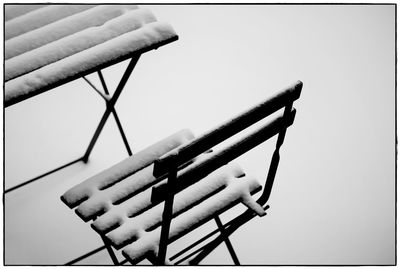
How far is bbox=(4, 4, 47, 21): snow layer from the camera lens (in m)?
2.02

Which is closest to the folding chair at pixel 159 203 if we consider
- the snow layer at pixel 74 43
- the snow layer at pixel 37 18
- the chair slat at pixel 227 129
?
the chair slat at pixel 227 129

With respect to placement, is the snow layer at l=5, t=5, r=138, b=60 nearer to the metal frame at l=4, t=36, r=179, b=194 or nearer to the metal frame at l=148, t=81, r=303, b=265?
the metal frame at l=4, t=36, r=179, b=194

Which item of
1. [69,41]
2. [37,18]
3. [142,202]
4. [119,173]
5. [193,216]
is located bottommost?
[193,216]

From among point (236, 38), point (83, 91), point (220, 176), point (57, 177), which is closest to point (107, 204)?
point (220, 176)

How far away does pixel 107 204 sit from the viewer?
2035 mm

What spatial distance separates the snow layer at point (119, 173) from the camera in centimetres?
206

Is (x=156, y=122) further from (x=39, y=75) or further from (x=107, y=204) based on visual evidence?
(x=39, y=75)

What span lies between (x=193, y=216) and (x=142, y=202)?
0.17m

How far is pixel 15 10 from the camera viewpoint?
2.04 metres

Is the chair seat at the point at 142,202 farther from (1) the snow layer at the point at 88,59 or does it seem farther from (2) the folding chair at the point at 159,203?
(1) the snow layer at the point at 88,59

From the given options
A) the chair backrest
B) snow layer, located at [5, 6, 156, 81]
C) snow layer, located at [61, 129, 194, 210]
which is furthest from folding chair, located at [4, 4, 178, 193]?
the chair backrest

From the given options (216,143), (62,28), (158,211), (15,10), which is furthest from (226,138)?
(15,10)

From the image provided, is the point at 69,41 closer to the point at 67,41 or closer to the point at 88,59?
the point at 67,41

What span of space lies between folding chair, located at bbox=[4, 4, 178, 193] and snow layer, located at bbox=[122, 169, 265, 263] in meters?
0.48
